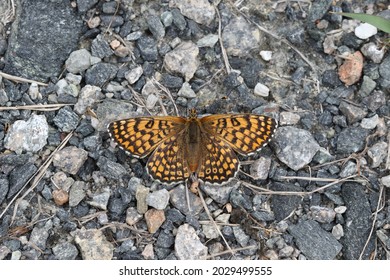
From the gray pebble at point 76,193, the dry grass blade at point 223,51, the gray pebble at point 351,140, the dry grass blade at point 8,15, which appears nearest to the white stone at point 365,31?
the gray pebble at point 351,140

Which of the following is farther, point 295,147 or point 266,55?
point 266,55

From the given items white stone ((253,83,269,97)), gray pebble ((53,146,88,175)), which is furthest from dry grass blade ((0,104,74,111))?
white stone ((253,83,269,97))

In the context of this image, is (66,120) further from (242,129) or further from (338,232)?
(338,232)

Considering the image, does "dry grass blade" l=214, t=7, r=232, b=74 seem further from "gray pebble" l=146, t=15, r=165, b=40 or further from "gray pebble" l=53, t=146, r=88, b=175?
"gray pebble" l=53, t=146, r=88, b=175

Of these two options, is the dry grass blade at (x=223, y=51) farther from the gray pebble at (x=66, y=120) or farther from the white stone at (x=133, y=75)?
the gray pebble at (x=66, y=120)

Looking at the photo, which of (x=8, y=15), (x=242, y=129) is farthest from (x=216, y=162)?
(x=8, y=15)
